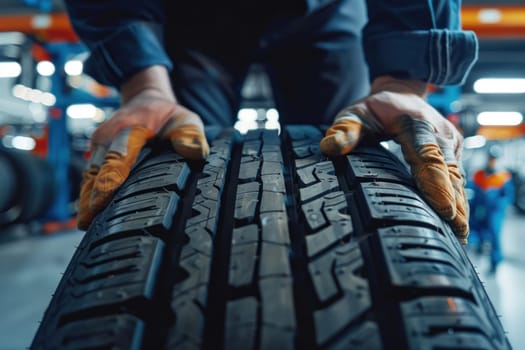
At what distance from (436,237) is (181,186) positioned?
39cm

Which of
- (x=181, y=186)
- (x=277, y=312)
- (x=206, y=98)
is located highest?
(x=206, y=98)

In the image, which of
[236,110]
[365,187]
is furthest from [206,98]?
[365,187]

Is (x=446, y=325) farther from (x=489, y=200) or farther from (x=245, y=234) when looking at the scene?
(x=489, y=200)

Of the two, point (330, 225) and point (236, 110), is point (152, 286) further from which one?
point (236, 110)

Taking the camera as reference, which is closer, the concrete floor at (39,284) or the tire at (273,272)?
the tire at (273,272)

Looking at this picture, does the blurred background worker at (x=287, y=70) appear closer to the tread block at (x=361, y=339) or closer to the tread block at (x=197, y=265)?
the tread block at (x=197, y=265)

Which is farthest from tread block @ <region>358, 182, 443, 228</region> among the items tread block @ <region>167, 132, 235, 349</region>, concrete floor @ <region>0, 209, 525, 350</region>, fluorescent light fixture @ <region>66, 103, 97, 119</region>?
fluorescent light fixture @ <region>66, 103, 97, 119</region>

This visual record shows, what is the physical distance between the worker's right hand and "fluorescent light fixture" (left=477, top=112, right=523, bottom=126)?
1530cm

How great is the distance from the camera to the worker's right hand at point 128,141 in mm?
718

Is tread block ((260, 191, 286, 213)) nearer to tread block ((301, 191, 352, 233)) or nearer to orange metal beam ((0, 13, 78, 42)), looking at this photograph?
tread block ((301, 191, 352, 233))

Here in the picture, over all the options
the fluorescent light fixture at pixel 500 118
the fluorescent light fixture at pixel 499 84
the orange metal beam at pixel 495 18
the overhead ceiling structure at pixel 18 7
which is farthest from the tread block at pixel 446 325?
the fluorescent light fixture at pixel 500 118

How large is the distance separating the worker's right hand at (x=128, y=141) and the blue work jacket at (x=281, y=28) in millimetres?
176

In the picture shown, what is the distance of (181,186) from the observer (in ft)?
2.13

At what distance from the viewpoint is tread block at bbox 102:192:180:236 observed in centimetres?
55
